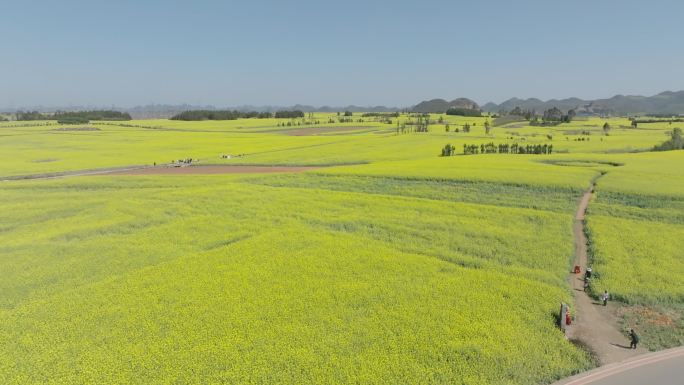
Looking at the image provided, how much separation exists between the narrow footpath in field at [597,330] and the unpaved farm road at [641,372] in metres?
0.39

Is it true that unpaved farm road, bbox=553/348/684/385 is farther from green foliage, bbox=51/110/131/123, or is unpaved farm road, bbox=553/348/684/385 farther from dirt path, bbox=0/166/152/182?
green foliage, bbox=51/110/131/123

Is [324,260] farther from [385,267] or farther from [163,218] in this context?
[163,218]

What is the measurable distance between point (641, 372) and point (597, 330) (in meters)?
2.91

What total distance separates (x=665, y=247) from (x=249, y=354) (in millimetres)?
25217

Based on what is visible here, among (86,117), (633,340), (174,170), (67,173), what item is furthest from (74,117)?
(633,340)

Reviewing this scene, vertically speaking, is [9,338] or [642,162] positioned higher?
[642,162]

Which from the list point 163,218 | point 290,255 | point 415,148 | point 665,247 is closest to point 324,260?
point 290,255

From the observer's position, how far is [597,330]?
56.7 ft

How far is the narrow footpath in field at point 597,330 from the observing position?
15.6 meters

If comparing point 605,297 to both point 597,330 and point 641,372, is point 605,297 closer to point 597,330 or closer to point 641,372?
point 597,330

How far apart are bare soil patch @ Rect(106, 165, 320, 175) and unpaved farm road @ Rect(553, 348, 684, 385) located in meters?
46.6

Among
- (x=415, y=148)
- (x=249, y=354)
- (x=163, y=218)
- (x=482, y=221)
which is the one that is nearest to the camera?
(x=249, y=354)

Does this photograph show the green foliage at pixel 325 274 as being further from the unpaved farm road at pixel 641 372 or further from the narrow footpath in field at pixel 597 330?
the narrow footpath in field at pixel 597 330

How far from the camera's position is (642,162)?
168 ft
